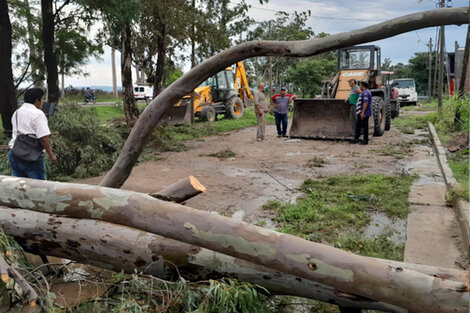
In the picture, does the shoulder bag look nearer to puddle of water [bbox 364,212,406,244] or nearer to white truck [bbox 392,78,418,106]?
puddle of water [bbox 364,212,406,244]

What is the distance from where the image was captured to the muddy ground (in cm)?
736

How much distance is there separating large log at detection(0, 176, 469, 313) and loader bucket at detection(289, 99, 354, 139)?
37.7 ft

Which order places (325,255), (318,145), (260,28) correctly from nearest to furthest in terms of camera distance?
(325,255) < (318,145) < (260,28)

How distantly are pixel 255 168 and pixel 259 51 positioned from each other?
5.42 metres

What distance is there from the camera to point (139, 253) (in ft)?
11.9

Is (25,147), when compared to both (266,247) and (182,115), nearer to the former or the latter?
(266,247)

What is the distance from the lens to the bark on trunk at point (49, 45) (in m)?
12.7

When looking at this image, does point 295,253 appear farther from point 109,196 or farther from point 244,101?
point 244,101

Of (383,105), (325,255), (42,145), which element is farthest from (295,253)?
(383,105)

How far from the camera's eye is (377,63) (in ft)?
56.2

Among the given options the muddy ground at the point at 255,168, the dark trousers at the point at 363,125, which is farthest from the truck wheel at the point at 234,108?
the dark trousers at the point at 363,125

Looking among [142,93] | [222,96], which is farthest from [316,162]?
[142,93]

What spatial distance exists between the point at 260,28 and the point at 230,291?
47.7 m

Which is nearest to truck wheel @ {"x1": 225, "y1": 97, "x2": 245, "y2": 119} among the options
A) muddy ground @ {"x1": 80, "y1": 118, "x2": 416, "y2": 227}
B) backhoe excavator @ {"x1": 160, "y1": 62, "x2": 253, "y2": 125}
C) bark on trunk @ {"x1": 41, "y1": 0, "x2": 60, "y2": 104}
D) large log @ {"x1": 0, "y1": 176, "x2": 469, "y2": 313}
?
backhoe excavator @ {"x1": 160, "y1": 62, "x2": 253, "y2": 125}
